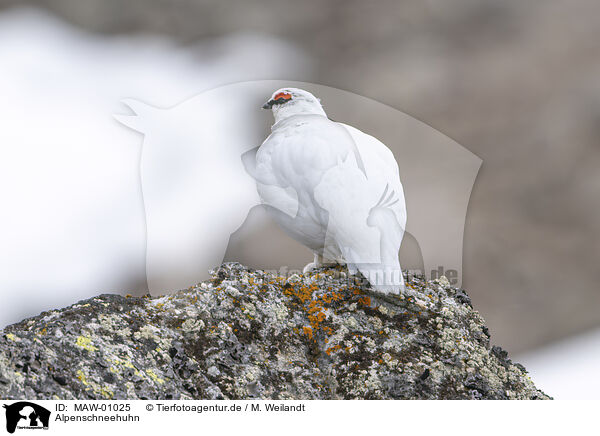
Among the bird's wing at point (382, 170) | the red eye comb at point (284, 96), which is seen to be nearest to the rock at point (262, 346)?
the bird's wing at point (382, 170)

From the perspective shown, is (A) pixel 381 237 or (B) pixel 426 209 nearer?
(A) pixel 381 237

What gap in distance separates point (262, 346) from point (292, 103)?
79.1 inches

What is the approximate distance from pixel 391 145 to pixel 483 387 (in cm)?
663

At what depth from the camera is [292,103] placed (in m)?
4.38

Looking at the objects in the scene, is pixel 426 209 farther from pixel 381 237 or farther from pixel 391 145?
pixel 381 237

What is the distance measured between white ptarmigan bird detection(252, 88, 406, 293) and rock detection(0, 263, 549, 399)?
21 centimetres

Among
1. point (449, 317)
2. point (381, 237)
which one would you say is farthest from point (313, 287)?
point (449, 317)

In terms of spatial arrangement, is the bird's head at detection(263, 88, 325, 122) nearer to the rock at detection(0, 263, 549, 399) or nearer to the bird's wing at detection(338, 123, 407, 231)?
the bird's wing at detection(338, 123, 407, 231)

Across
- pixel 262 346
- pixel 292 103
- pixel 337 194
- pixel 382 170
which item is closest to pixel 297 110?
pixel 292 103

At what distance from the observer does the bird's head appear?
172 inches

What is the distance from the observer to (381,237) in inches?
135

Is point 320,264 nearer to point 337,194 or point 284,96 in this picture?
point 337,194

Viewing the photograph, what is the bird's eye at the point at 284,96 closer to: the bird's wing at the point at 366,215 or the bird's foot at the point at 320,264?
the bird's wing at the point at 366,215
